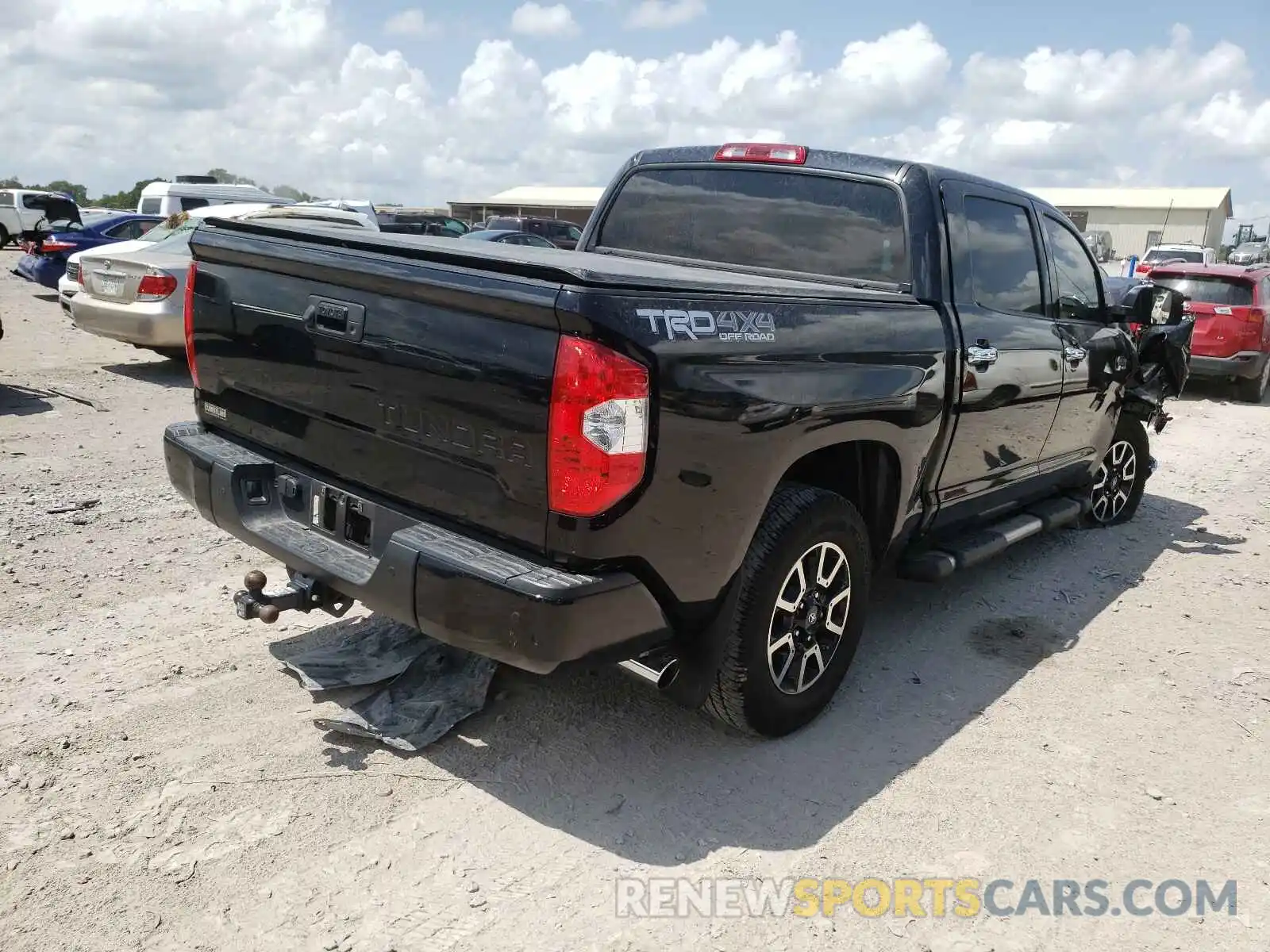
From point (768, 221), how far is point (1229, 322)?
10.8 metres

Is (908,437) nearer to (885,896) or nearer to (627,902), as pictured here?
(885,896)

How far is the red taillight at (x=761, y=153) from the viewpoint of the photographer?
4375 mm

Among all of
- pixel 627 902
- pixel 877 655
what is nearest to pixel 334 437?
pixel 627 902

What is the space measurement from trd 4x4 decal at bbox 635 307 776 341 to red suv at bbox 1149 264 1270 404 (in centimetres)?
1163

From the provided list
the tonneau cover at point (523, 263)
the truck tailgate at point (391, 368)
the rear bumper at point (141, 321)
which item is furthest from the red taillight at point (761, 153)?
the rear bumper at point (141, 321)

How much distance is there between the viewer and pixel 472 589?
2.67 m

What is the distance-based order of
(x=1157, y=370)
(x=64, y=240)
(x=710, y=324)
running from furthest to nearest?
1. (x=64, y=240)
2. (x=1157, y=370)
3. (x=710, y=324)

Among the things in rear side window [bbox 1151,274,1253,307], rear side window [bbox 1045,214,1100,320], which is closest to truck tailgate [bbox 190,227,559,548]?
rear side window [bbox 1045,214,1100,320]

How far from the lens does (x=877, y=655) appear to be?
4445 mm

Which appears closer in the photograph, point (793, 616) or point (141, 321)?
point (793, 616)

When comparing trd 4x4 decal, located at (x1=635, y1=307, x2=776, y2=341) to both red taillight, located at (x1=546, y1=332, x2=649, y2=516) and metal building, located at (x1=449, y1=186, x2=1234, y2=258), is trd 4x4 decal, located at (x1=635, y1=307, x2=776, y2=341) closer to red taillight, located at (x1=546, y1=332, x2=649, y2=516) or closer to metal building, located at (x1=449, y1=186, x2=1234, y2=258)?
red taillight, located at (x1=546, y1=332, x2=649, y2=516)

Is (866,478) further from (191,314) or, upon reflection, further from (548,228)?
(548,228)

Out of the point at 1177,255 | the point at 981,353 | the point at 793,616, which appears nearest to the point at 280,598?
the point at 793,616

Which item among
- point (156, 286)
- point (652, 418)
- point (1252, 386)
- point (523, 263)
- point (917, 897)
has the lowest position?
point (917, 897)
